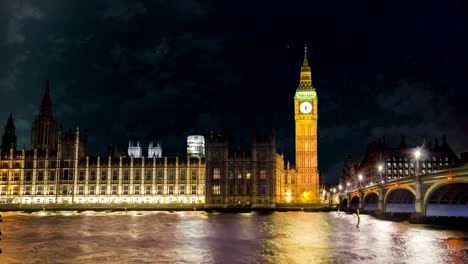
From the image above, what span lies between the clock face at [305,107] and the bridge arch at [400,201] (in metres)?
76.8

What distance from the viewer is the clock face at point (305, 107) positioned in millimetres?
180250

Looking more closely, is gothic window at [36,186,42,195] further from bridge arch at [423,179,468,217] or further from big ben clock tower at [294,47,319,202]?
bridge arch at [423,179,468,217]

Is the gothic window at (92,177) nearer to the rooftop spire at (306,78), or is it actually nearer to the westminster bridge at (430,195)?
the rooftop spire at (306,78)

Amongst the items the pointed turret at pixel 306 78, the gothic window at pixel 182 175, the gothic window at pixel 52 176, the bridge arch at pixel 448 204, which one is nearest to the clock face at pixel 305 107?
the pointed turret at pixel 306 78

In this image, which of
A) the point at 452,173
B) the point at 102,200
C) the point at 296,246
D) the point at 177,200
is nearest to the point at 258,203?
the point at 177,200

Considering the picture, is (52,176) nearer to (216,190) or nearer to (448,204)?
(216,190)

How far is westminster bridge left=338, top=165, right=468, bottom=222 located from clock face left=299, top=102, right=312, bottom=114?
251 ft

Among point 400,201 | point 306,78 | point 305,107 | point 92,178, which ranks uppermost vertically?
point 306,78

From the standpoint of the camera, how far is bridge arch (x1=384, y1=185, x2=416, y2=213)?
97.9 metres

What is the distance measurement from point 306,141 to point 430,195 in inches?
4141

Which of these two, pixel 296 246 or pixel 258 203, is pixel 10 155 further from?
pixel 296 246

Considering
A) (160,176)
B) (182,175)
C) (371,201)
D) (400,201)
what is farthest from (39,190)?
(400,201)

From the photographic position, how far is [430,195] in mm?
72625

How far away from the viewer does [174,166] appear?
16700 cm
